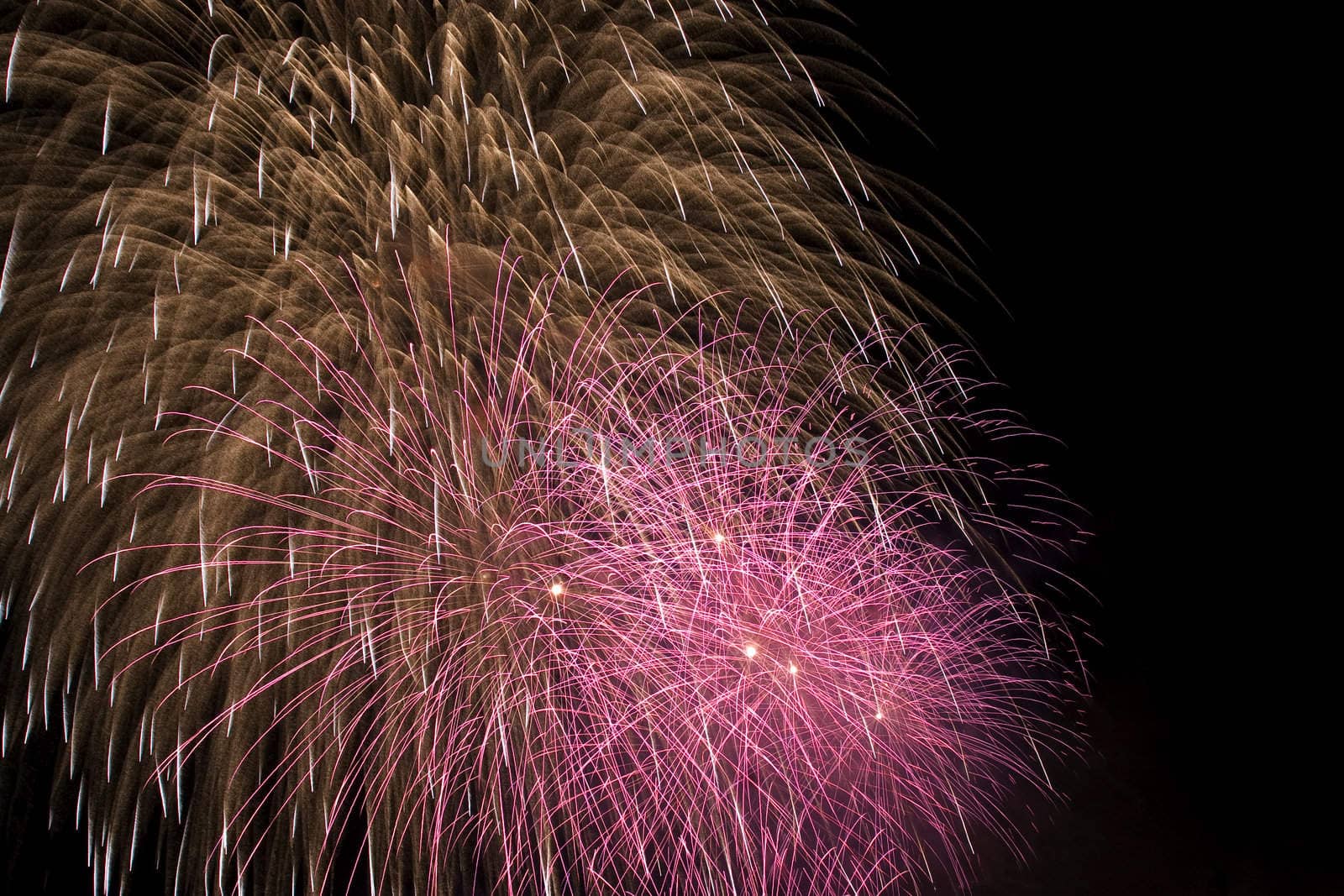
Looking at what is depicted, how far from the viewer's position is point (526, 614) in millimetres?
4816

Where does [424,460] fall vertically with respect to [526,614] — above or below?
above

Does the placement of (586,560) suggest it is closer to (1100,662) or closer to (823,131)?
(823,131)

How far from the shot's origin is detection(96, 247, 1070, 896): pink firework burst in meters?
4.82

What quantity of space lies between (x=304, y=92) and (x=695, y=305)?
2958 millimetres

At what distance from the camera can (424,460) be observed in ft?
15.7

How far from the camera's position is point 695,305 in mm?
5512

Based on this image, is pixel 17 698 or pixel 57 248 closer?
pixel 57 248

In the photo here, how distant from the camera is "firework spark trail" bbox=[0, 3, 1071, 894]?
15.6ft

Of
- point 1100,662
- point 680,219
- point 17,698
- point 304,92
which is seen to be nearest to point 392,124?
point 304,92

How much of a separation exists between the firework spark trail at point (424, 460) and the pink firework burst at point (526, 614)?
0.03m

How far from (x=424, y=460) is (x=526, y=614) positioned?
47.0 inches

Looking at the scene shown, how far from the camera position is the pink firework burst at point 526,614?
4820 millimetres

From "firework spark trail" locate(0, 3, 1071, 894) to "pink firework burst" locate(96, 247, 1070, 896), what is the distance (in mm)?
28

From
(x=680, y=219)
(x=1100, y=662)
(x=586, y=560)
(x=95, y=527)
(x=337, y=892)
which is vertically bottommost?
(x=337, y=892)
